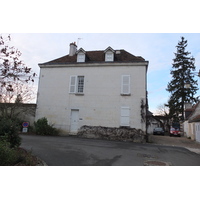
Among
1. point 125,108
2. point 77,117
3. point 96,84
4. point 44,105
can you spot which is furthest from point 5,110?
point 125,108

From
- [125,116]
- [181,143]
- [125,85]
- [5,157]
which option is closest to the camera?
[5,157]

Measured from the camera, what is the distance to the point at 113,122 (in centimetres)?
1345

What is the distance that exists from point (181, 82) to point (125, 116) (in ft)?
66.2

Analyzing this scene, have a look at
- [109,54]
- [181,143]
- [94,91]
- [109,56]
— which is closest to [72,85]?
[94,91]

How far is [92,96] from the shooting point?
14188mm

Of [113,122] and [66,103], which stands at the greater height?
[66,103]

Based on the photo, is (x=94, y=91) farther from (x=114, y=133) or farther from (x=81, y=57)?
(x=114, y=133)

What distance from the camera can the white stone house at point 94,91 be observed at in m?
13.4

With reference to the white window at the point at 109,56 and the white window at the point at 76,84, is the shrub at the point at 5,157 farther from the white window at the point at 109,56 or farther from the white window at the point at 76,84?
the white window at the point at 109,56

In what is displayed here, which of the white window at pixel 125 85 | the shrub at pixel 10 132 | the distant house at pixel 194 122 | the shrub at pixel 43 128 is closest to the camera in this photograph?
the shrub at pixel 10 132

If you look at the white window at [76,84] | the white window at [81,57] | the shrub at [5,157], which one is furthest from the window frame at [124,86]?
the shrub at [5,157]

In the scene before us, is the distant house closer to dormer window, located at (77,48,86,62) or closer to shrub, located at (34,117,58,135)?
dormer window, located at (77,48,86,62)

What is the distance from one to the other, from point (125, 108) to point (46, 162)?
356 inches

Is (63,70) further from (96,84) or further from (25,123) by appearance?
(25,123)
